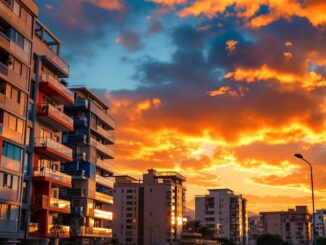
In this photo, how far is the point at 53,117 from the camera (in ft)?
217

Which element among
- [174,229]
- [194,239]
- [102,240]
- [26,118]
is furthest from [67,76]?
[174,229]

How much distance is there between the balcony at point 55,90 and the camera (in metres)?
65.6

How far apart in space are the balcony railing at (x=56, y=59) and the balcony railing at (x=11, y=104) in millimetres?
12145

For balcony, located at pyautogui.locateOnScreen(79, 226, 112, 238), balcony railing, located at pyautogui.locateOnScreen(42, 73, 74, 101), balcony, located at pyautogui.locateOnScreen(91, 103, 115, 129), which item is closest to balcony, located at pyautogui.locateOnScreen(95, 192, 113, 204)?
balcony, located at pyautogui.locateOnScreen(79, 226, 112, 238)

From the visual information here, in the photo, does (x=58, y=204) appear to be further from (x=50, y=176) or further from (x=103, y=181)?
(x=103, y=181)

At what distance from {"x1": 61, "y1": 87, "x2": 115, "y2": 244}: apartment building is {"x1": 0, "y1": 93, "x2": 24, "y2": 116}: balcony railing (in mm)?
34780

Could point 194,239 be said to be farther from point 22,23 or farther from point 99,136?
point 22,23

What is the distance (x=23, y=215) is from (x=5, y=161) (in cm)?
992

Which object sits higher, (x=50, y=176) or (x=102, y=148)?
(x=102, y=148)

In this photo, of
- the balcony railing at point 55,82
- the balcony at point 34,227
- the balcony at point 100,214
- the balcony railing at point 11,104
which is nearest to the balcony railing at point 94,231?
the balcony at point 100,214

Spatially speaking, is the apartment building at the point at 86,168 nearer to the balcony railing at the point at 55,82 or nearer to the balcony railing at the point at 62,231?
the balcony railing at the point at 62,231

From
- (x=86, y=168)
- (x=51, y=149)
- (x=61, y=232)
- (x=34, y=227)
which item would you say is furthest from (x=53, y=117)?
(x=86, y=168)

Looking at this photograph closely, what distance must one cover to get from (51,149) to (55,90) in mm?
7917

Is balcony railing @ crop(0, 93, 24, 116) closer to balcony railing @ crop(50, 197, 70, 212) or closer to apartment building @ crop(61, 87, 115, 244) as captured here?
balcony railing @ crop(50, 197, 70, 212)
